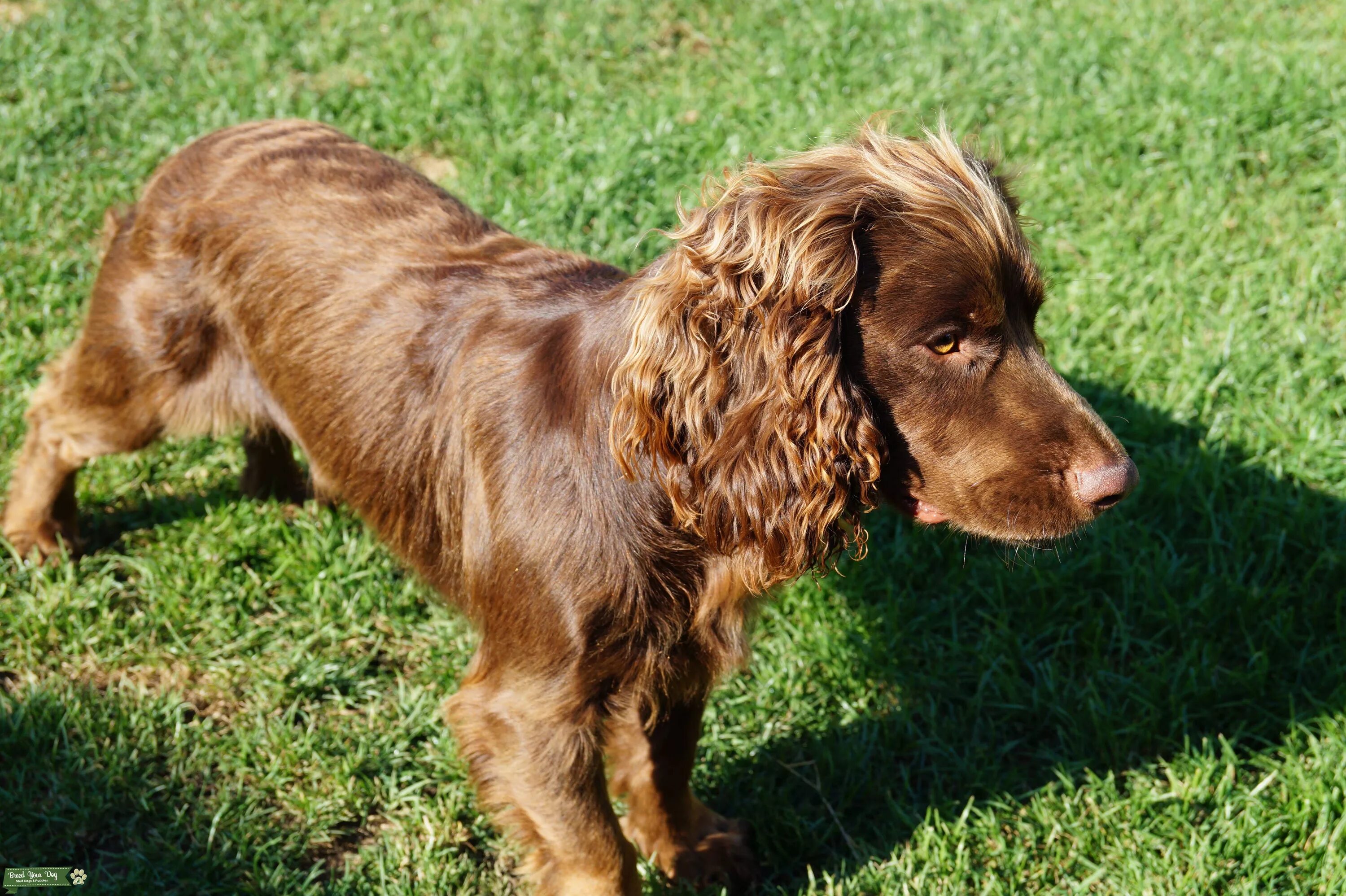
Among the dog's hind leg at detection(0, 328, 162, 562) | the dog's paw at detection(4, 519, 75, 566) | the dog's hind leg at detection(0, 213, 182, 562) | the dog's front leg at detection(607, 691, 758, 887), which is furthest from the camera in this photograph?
the dog's paw at detection(4, 519, 75, 566)

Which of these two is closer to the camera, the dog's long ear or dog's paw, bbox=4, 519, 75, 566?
the dog's long ear

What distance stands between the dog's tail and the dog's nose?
3125 millimetres

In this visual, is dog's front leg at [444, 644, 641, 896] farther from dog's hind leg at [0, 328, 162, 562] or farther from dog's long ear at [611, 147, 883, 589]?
dog's hind leg at [0, 328, 162, 562]

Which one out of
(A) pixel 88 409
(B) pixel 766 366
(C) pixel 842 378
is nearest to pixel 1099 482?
(C) pixel 842 378

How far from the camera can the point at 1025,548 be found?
2.88 metres

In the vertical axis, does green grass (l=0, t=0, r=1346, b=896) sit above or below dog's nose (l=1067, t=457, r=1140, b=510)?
below

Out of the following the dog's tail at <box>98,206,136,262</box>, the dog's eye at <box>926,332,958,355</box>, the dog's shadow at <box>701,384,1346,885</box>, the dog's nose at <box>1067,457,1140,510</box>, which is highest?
the dog's eye at <box>926,332,958,355</box>

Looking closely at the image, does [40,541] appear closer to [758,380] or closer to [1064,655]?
[758,380]

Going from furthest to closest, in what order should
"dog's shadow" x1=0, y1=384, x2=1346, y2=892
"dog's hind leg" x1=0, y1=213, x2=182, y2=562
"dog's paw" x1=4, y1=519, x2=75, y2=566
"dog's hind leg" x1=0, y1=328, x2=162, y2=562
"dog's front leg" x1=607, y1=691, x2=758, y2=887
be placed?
"dog's paw" x1=4, y1=519, x2=75, y2=566
"dog's hind leg" x1=0, y1=328, x2=162, y2=562
"dog's hind leg" x1=0, y1=213, x2=182, y2=562
"dog's shadow" x1=0, y1=384, x2=1346, y2=892
"dog's front leg" x1=607, y1=691, x2=758, y2=887

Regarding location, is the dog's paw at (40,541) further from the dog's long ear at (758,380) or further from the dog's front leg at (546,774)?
the dog's long ear at (758,380)

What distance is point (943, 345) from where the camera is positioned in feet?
8.43

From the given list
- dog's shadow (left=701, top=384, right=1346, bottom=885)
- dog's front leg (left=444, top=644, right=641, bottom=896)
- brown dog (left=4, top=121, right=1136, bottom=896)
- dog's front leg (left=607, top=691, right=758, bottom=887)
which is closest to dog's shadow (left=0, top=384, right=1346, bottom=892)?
dog's shadow (left=701, top=384, right=1346, bottom=885)

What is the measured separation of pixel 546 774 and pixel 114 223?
101 inches

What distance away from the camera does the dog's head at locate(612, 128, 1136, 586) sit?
8.11ft
